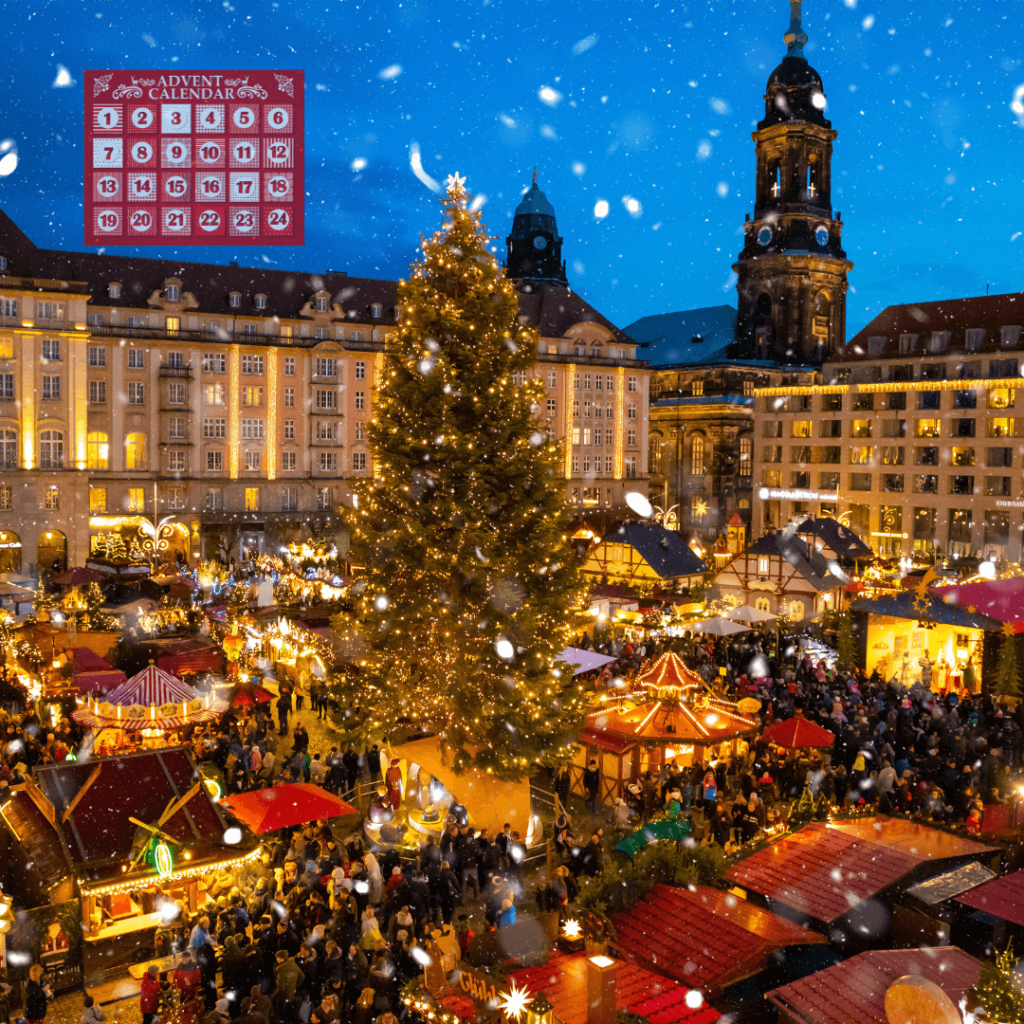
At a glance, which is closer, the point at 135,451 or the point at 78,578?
the point at 78,578

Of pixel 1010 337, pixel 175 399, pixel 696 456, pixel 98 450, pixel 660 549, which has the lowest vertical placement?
pixel 660 549

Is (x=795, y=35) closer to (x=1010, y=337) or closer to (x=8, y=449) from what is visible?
(x=1010, y=337)

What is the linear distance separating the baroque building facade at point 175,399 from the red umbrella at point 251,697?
23.5 m

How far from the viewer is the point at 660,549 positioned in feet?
104

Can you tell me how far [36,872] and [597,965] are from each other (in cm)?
733

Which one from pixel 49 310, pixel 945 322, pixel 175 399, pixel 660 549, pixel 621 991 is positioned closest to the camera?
pixel 621 991

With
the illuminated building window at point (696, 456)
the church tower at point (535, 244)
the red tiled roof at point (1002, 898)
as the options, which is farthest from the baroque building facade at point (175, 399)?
the red tiled roof at point (1002, 898)

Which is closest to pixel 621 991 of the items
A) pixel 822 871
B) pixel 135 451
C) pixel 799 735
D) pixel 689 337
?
pixel 822 871

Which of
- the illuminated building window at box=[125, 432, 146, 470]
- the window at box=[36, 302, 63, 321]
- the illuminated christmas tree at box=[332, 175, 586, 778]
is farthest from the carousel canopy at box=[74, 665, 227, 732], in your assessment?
the illuminated building window at box=[125, 432, 146, 470]

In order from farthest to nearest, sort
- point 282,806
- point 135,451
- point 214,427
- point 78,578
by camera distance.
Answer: point 214,427
point 135,451
point 78,578
point 282,806

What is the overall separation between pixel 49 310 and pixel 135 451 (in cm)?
798

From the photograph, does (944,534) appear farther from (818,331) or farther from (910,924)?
(910,924)

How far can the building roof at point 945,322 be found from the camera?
48.9 metres

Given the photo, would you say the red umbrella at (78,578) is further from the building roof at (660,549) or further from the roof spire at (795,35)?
the roof spire at (795,35)
